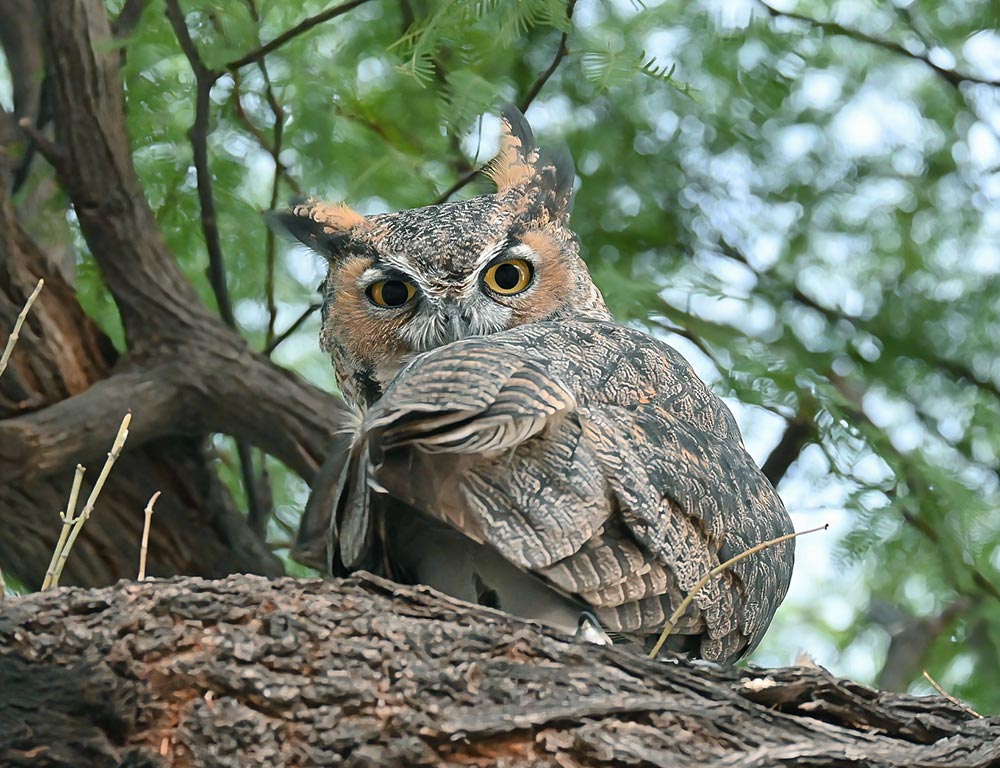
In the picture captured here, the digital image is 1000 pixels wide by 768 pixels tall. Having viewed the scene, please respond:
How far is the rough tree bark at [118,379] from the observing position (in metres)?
3.80

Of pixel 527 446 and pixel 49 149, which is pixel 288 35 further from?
pixel 527 446

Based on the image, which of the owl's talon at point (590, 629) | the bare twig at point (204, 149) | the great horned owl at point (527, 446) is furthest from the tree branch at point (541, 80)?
the owl's talon at point (590, 629)

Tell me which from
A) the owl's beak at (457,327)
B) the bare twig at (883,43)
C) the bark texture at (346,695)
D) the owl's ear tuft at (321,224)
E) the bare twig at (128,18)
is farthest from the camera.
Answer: the bare twig at (883,43)

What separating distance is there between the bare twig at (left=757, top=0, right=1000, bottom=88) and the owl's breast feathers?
90.2 inches

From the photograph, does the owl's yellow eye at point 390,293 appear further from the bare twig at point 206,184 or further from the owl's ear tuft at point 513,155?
the bare twig at point 206,184

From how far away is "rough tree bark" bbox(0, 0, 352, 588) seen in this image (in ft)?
12.5

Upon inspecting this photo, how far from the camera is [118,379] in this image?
12.7 feet

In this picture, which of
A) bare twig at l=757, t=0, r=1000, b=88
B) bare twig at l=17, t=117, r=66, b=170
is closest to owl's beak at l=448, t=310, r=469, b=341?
bare twig at l=17, t=117, r=66, b=170

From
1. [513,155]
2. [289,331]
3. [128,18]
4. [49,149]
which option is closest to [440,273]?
[513,155]

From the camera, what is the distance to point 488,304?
2.90 m

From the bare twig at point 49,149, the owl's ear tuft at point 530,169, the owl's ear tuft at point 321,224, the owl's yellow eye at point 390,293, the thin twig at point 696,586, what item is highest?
the owl's ear tuft at point 530,169

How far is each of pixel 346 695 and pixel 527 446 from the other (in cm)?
56

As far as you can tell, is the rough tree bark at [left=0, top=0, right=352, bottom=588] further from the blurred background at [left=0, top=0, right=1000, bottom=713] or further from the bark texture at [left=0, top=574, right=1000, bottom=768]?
the bark texture at [left=0, top=574, right=1000, bottom=768]

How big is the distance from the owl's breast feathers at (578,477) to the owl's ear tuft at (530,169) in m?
0.74
